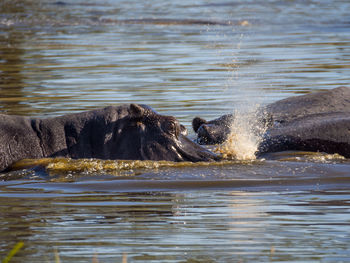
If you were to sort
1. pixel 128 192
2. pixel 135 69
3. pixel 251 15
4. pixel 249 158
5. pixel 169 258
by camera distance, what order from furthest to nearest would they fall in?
pixel 251 15
pixel 135 69
pixel 249 158
pixel 128 192
pixel 169 258

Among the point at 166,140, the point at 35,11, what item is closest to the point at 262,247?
the point at 166,140

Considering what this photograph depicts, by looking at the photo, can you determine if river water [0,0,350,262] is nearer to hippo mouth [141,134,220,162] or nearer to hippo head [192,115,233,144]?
hippo mouth [141,134,220,162]

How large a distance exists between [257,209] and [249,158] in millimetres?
2191

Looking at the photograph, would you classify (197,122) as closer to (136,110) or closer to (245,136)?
(245,136)

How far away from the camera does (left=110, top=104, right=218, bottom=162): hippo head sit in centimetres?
703

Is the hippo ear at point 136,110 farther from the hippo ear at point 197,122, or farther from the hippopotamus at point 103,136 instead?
the hippo ear at point 197,122

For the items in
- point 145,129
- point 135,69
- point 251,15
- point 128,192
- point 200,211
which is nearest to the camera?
point 200,211

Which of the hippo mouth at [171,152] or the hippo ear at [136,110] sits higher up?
the hippo ear at [136,110]

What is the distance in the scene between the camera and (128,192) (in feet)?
20.0

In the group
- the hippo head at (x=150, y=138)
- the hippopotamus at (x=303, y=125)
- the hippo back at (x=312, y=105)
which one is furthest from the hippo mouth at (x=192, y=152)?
the hippo back at (x=312, y=105)

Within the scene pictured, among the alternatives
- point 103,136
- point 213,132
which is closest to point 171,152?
point 103,136

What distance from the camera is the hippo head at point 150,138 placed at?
7.03 meters

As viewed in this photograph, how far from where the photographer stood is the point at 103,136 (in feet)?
23.1

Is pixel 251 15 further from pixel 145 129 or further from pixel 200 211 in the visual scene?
pixel 200 211
